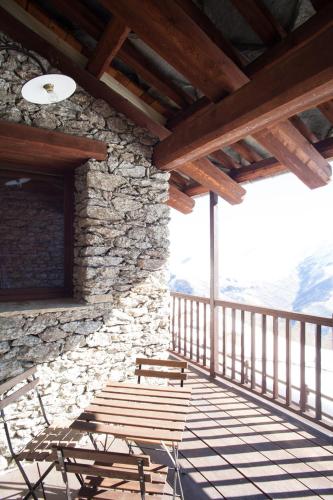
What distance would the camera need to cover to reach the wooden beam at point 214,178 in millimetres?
3992

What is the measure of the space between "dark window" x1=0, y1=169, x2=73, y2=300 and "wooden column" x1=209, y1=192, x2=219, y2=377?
7.13ft

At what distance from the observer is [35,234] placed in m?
3.86

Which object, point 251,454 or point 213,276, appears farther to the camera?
point 213,276

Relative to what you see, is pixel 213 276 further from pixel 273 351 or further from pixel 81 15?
pixel 81 15

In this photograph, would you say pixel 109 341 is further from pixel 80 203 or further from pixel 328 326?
pixel 328 326

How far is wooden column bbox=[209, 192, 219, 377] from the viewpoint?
4.77 m

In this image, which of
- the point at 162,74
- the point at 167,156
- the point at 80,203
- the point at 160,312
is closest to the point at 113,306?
the point at 160,312

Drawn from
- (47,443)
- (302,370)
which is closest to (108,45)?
(47,443)

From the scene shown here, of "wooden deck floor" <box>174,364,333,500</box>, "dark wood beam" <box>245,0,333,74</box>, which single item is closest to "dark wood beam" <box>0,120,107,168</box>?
"dark wood beam" <box>245,0,333,74</box>

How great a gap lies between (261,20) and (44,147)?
2112mm

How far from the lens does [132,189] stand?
3492 millimetres

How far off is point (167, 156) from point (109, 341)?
2.03m

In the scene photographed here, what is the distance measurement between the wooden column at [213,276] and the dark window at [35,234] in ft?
7.13

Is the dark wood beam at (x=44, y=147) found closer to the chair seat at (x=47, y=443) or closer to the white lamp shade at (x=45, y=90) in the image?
the white lamp shade at (x=45, y=90)
